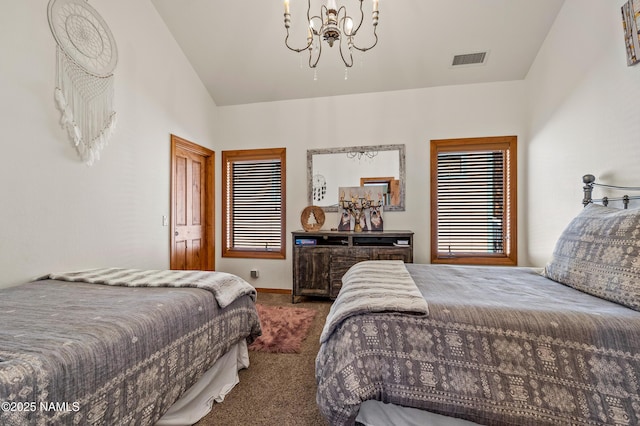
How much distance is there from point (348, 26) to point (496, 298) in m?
2.00

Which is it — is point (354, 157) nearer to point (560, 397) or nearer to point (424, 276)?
point (424, 276)

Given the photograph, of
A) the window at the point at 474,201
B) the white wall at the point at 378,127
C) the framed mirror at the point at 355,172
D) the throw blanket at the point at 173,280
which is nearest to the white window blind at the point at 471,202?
the window at the point at 474,201

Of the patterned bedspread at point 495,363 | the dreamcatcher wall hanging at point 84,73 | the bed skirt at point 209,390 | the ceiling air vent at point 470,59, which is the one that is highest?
the ceiling air vent at point 470,59

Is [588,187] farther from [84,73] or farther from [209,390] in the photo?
[84,73]

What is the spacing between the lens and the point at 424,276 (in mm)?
1877

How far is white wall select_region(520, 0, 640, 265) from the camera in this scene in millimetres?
1896

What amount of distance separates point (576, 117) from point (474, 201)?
4.43ft

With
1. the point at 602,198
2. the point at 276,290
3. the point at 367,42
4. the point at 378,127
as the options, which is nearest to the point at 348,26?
the point at 367,42

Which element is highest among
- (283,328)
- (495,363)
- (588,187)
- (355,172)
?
(355,172)

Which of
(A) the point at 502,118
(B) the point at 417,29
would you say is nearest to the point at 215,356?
(B) the point at 417,29

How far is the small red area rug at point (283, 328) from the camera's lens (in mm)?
2295

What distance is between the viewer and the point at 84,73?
7.32 feet

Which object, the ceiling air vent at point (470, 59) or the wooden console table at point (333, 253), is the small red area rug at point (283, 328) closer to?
the wooden console table at point (333, 253)

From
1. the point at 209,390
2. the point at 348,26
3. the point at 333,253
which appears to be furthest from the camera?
the point at 333,253
